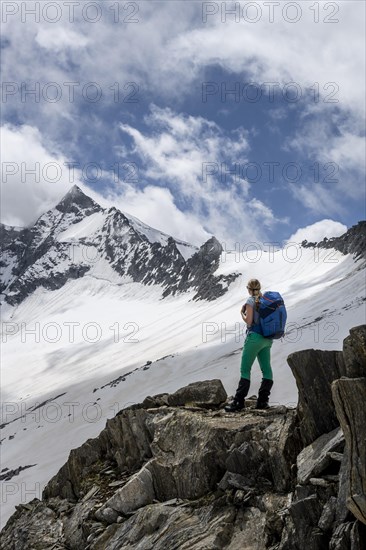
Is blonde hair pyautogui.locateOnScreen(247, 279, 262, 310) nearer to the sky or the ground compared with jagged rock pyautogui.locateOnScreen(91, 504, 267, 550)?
nearer to the sky

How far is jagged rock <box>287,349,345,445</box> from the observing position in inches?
345

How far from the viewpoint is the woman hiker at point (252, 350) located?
36.3ft

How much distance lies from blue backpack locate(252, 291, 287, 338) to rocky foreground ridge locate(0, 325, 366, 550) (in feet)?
5.71

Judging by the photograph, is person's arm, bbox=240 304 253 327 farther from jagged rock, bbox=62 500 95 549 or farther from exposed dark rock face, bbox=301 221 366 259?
exposed dark rock face, bbox=301 221 366 259

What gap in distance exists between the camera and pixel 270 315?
1104cm

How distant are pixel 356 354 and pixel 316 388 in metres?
1.46

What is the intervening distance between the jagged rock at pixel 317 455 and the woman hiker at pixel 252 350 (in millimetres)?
2934

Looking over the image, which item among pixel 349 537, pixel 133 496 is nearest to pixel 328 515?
pixel 349 537

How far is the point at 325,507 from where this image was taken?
7.15 metres

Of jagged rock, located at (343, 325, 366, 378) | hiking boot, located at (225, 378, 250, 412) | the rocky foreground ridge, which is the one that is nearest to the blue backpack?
hiking boot, located at (225, 378, 250, 412)

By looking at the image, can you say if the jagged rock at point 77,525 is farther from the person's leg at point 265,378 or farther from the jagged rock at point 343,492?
the jagged rock at point 343,492

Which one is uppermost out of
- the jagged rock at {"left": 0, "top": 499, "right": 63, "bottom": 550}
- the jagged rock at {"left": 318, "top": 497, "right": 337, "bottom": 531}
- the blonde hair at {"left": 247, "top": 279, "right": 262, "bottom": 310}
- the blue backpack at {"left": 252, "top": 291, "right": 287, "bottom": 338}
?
the blonde hair at {"left": 247, "top": 279, "right": 262, "bottom": 310}

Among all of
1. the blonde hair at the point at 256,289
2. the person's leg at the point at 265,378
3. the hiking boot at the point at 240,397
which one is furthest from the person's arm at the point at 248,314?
the hiking boot at the point at 240,397

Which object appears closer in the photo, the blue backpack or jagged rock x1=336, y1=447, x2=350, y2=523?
jagged rock x1=336, y1=447, x2=350, y2=523
